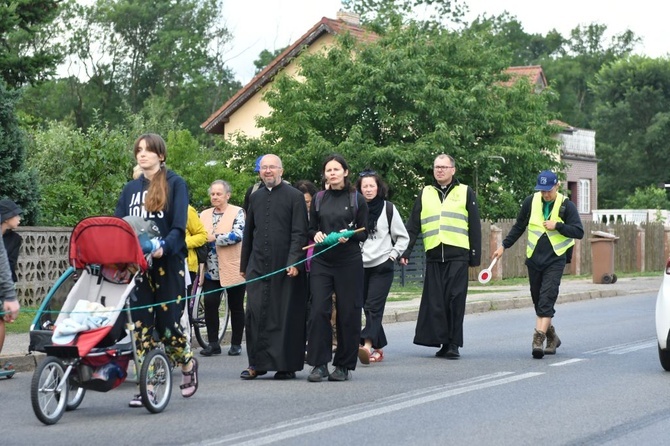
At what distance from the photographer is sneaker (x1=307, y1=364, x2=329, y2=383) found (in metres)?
11.2

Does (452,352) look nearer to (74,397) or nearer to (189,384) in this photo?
(189,384)

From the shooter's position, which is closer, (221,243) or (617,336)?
(221,243)

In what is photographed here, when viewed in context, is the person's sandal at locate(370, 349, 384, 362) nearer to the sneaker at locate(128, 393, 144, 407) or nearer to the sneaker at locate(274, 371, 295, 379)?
the sneaker at locate(274, 371, 295, 379)

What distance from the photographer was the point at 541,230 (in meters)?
13.6

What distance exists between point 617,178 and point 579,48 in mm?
33378

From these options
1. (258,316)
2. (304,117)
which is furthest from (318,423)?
(304,117)

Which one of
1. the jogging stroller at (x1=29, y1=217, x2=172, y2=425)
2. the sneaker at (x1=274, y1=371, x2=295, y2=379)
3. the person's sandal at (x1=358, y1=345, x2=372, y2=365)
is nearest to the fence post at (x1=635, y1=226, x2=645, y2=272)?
the person's sandal at (x1=358, y1=345, x2=372, y2=365)

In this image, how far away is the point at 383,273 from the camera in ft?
43.1

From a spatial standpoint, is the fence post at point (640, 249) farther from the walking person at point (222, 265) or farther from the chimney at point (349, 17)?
the walking person at point (222, 265)

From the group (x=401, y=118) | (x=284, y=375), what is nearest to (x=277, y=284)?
(x=284, y=375)

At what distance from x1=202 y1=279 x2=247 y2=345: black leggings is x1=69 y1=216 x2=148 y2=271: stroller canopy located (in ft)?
16.8

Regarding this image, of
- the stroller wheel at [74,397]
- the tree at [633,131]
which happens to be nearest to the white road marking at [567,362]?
the stroller wheel at [74,397]

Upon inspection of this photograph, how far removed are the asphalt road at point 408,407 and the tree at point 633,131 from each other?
220ft

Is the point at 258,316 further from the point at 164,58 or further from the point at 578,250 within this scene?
the point at 164,58
